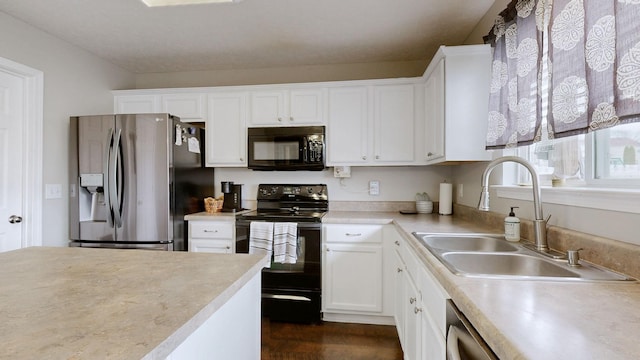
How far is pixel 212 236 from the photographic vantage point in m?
2.65

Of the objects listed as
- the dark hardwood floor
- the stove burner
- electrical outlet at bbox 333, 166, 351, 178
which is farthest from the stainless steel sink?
the stove burner

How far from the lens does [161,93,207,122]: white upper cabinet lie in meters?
2.96

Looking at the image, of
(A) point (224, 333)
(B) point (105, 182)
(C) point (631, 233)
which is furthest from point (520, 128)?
(B) point (105, 182)

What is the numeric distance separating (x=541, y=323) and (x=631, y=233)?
2.08 ft

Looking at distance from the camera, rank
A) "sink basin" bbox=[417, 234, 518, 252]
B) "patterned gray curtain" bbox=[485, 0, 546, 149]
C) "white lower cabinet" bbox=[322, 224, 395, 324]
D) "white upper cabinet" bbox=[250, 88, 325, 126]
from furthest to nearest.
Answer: "white upper cabinet" bbox=[250, 88, 325, 126] < "white lower cabinet" bbox=[322, 224, 395, 324] < "sink basin" bbox=[417, 234, 518, 252] < "patterned gray curtain" bbox=[485, 0, 546, 149]

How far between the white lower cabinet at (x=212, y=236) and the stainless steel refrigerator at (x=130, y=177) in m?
0.14

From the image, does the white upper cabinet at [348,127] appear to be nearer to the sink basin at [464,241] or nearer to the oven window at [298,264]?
the oven window at [298,264]

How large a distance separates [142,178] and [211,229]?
0.69 meters

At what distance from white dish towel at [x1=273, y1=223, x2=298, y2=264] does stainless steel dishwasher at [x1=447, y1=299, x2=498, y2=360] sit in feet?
5.37

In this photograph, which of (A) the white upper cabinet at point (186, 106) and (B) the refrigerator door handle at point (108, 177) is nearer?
(B) the refrigerator door handle at point (108, 177)

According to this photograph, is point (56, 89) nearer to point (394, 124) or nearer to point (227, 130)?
point (227, 130)

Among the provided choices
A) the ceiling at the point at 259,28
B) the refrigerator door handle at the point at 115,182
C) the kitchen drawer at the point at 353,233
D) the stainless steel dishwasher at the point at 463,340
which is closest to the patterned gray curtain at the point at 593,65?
the stainless steel dishwasher at the point at 463,340

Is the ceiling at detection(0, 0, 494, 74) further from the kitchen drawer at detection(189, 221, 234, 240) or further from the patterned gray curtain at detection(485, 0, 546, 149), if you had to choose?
the kitchen drawer at detection(189, 221, 234, 240)

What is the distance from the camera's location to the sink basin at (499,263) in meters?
1.20
